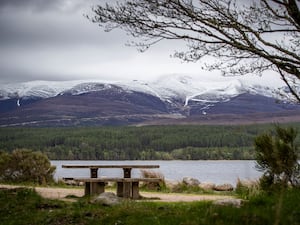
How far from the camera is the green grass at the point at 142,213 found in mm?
9141

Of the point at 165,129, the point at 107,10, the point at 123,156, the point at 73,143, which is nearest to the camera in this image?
the point at 107,10

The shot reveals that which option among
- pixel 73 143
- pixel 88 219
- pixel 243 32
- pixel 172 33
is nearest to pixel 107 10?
pixel 172 33

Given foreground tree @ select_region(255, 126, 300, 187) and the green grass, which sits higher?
foreground tree @ select_region(255, 126, 300, 187)

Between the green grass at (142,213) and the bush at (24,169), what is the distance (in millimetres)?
10680

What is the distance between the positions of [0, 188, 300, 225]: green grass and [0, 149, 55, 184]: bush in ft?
35.0

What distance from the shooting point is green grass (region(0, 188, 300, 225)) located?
914 cm

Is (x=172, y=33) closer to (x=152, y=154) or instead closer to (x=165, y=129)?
(x=152, y=154)

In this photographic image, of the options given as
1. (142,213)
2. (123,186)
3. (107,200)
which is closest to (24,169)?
(123,186)

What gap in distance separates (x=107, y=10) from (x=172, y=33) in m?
1.45

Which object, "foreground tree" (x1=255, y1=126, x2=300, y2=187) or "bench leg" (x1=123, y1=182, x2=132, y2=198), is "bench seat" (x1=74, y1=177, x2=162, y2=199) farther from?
"foreground tree" (x1=255, y1=126, x2=300, y2=187)

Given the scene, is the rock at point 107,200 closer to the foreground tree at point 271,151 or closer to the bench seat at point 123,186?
the foreground tree at point 271,151

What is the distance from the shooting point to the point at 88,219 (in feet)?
36.4

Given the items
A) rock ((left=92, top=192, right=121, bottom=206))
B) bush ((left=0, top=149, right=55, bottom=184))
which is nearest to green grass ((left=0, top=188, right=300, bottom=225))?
rock ((left=92, top=192, right=121, bottom=206))

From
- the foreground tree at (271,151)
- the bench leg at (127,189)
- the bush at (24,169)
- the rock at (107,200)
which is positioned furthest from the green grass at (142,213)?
the bush at (24,169)
